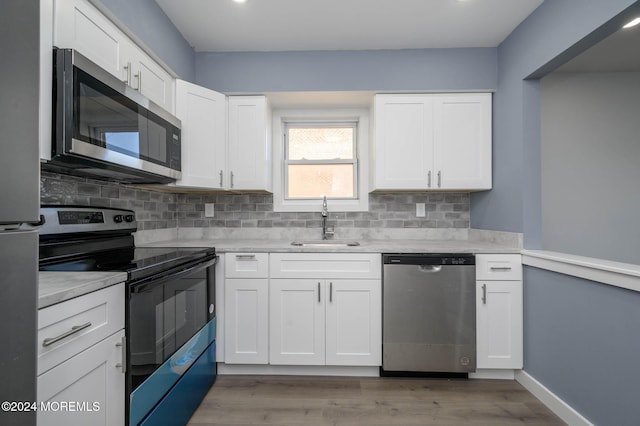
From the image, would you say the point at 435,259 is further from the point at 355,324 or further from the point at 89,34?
the point at 89,34

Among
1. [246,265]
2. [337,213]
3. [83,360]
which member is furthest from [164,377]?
[337,213]

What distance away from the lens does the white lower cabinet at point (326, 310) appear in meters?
2.11

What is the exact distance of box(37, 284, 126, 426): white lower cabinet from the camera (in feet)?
2.79

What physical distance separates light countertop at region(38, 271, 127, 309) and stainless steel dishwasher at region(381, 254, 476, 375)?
163 cm

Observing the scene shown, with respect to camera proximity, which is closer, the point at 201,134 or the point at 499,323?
the point at 499,323

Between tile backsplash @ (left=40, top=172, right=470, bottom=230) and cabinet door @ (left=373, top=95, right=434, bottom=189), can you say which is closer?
cabinet door @ (left=373, top=95, right=434, bottom=189)

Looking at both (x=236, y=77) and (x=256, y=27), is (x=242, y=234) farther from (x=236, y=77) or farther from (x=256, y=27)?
(x=256, y=27)

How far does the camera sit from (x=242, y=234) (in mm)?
2799

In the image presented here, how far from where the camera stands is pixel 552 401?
5.84 ft

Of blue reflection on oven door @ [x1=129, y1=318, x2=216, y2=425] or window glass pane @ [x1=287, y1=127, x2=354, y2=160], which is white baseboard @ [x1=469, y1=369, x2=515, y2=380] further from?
window glass pane @ [x1=287, y1=127, x2=354, y2=160]

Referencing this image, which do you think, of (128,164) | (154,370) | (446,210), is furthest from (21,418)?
(446,210)

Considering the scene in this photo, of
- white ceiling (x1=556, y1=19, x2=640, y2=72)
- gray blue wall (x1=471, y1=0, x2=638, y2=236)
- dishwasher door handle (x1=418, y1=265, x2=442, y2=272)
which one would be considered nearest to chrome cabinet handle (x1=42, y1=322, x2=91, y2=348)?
dishwasher door handle (x1=418, y1=265, x2=442, y2=272)

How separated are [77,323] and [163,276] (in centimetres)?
46

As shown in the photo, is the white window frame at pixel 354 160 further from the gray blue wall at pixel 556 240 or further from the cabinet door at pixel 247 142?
the gray blue wall at pixel 556 240
